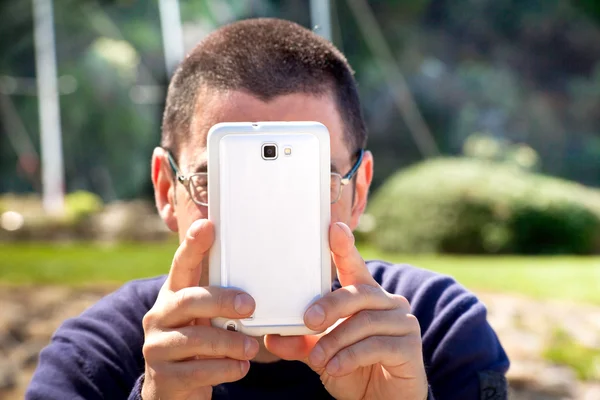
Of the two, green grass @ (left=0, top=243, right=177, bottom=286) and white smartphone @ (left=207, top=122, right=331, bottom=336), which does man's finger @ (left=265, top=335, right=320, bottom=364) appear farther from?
green grass @ (left=0, top=243, right=177, bottom=286)

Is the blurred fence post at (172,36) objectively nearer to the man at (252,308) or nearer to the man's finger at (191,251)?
the man at (252,308)

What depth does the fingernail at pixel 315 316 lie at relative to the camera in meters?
1.34

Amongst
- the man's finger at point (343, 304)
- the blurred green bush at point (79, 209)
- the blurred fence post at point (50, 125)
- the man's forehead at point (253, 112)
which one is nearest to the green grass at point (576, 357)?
the man's forehead at point (253, 112)

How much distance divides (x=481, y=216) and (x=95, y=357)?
11736mm

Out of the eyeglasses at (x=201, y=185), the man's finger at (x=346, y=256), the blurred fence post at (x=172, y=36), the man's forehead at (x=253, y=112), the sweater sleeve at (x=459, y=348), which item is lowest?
the sweater sleeve at (x=459, y=348)

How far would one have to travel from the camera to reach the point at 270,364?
1871mm

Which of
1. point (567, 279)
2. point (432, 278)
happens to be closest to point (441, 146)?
point (567, 279)

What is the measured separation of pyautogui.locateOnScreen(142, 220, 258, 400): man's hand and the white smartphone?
0.12ft

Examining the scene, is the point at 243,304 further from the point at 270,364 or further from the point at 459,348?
the point at 459,348

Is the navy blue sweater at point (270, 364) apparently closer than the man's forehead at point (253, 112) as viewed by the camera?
No

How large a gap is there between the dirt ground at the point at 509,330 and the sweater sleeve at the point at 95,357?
2.48 m

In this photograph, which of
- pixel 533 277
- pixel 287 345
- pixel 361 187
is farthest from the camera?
pixel 533 277

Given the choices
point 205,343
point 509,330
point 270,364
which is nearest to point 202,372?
point 205,343

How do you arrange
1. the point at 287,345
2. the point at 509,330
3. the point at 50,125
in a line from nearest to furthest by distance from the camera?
the point at 287,345, the point at 509,330, the point at 50,125
